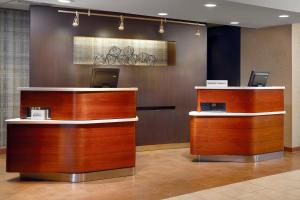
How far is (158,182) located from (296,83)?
4.31m

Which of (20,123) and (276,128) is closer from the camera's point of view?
(20,123)

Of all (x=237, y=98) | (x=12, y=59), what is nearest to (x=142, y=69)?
(x=237, y=98)

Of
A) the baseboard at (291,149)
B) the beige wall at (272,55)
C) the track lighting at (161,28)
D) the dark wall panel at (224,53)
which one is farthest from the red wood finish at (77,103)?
the dark wall panel at (224,53)

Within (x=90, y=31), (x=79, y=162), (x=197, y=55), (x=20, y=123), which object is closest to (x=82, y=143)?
(x=79, y=162)

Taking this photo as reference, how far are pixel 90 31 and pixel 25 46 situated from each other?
155 centimetres

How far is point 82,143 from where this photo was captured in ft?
17.9

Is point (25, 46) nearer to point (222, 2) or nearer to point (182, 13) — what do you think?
point (182, 13)

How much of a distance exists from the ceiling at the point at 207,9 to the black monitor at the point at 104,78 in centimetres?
103

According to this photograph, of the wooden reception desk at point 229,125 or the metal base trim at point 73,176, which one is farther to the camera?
the wooden reception desk at point 229,125

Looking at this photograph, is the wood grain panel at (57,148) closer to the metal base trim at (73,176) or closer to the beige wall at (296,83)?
the metal base trim at (73,176)

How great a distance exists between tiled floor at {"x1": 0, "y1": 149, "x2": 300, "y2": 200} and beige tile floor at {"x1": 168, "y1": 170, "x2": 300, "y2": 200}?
0.04m

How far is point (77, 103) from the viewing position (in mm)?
5414

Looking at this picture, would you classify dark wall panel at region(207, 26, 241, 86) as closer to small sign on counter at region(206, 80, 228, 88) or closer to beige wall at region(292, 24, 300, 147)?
beige wall at region(292, 24, 300, 147)

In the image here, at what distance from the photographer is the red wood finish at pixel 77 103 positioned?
17.8ft
